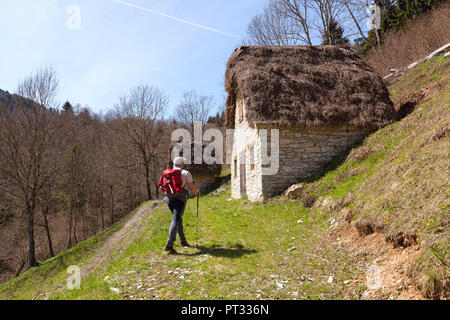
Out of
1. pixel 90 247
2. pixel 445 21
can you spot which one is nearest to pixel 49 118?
pixel 90 247

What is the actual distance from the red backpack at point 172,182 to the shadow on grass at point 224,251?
1190 millimetres

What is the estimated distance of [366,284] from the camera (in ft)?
12.0

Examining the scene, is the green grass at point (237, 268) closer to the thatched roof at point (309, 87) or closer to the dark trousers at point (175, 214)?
the dark trousers at point (175, 214)

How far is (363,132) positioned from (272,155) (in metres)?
3.32

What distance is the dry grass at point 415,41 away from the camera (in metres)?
14.9

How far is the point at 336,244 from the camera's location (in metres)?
5.17

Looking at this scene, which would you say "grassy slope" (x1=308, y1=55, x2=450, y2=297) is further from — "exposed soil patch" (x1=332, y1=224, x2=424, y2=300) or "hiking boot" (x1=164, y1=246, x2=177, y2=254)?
"hiking boot" (x1=164, y1=246, x2=177, y2=254)

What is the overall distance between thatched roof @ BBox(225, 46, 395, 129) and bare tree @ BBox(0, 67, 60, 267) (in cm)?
1123

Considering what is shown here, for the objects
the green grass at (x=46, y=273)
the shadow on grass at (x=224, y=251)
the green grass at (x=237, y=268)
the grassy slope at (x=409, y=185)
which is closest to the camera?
the grassy slope at (x=409, y=185)

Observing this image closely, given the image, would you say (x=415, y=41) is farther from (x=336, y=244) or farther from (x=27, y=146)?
(x=27, y=146)

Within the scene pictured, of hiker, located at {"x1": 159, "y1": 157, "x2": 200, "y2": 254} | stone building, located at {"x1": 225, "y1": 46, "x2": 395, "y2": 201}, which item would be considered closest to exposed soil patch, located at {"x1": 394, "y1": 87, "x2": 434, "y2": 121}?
stone building, located at {"x1": 225, "y1": 46, "x2": 395, "y2": 201}

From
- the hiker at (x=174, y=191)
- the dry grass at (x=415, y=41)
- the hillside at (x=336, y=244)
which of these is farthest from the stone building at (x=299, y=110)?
the dry grass at (x=415, y=41)

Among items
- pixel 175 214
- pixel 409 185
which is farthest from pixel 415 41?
pixel 175 214
